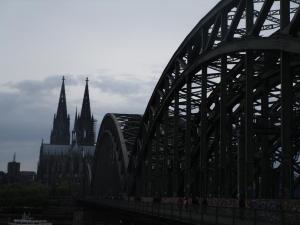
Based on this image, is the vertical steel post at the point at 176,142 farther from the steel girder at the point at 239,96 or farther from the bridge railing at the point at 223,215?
the bridge railing at the point at 223,215

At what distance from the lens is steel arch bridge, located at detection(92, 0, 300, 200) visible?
23375 millimetres

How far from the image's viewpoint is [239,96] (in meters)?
36.2

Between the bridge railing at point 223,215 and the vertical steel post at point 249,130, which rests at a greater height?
the vertical steel post at point 249,130

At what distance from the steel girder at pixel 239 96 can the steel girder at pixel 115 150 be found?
56.3ft

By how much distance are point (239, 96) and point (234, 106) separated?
8.37ft

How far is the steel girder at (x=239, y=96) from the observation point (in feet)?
75.8

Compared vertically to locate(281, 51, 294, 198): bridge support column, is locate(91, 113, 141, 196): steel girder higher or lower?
higher

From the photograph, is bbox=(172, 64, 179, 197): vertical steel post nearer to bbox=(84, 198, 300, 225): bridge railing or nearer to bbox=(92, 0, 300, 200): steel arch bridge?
bbox=(92, 0, 300, 200): steel arch bridge

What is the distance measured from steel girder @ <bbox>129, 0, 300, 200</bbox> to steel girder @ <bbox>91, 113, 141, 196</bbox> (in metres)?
17.2

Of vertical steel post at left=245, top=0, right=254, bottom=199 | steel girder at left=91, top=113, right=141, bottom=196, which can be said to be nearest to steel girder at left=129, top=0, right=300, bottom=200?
vertical steel post at left=245, top=0, right=254, bottom=199

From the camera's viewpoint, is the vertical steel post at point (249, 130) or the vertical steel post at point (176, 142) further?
the vertical steel post at point (176, 142)

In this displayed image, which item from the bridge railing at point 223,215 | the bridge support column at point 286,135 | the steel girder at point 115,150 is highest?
the steel girder at point 115,150

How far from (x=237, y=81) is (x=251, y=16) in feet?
23.9

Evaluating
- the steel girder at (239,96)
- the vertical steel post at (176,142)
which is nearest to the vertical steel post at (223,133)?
the steel girder at (239,96)
